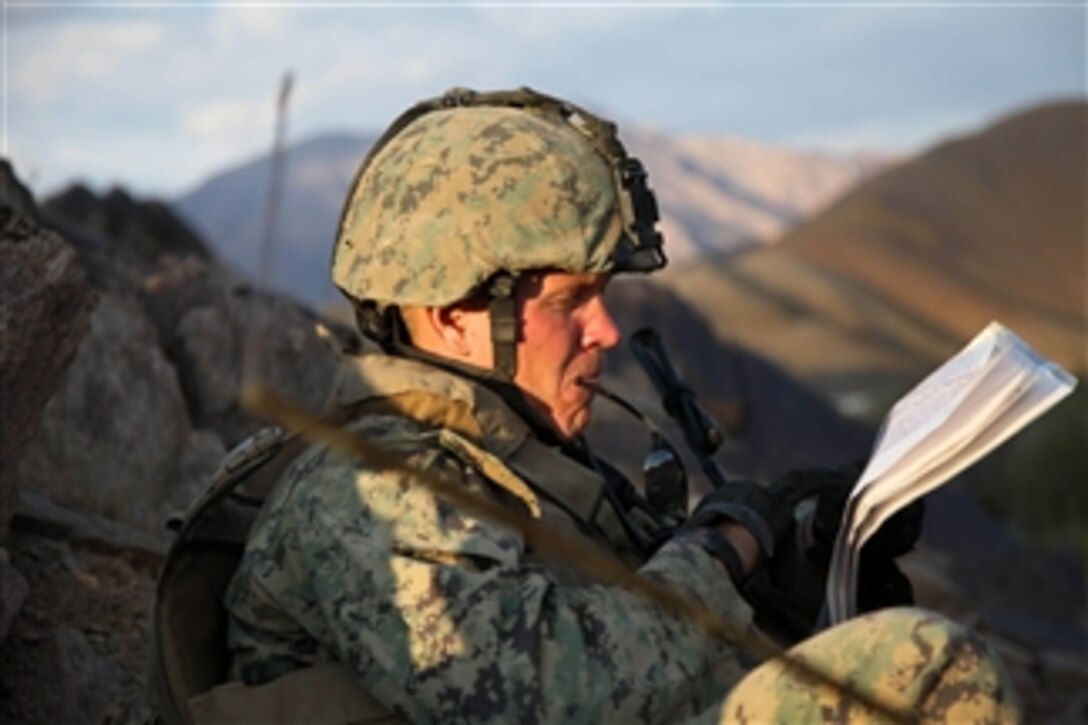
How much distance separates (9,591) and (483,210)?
1.64 meters

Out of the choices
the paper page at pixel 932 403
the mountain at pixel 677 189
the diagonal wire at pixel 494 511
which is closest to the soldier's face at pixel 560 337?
the paper page at pixel 932 403

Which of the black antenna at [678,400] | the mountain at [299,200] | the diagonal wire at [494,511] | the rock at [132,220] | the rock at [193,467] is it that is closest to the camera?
the diagonal wire at [494,511]

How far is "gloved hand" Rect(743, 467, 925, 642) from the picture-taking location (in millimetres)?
3088

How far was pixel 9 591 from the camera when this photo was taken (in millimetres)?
4199

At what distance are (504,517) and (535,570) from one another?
0.90 m

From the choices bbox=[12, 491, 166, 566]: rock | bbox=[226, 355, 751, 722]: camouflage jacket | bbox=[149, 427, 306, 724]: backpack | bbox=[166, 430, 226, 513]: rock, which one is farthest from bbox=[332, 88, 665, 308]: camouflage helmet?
bbox=[166, 430, 226, 513]: rock

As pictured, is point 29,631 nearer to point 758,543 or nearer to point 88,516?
point 88,516

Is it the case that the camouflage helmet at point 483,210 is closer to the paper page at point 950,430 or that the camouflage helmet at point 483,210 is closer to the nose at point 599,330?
the nose at point 599,330

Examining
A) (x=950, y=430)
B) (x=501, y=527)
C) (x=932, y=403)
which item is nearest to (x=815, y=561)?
(x=932, y=403)

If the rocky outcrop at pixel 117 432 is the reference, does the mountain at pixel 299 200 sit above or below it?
below

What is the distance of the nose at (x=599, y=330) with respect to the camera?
3.23 meters

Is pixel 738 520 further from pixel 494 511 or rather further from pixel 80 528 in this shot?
pixel 80 528

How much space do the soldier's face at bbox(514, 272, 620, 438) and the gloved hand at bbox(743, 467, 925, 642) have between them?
0.40 metres

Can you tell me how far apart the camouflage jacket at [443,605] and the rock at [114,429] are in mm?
2450
